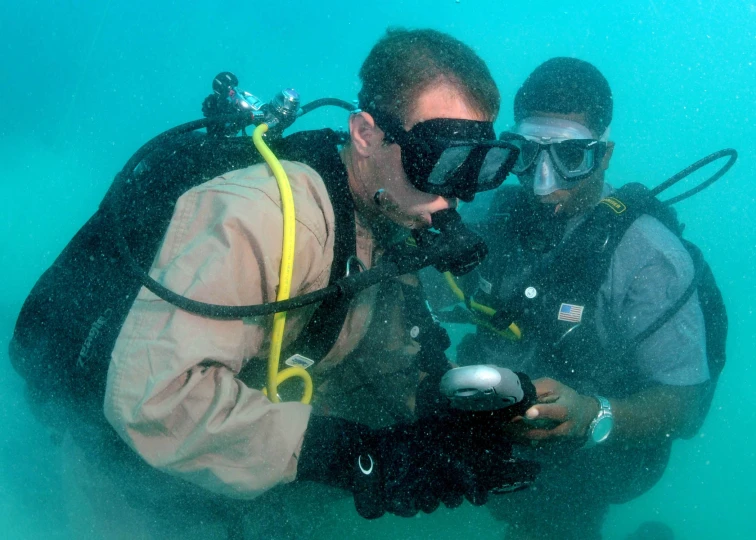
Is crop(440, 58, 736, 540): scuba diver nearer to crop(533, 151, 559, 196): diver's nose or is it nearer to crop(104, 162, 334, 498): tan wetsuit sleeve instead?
crop(533, 151, 559, 196): diver's nose

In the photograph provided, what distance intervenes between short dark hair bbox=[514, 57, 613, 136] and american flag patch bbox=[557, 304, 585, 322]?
1464mm

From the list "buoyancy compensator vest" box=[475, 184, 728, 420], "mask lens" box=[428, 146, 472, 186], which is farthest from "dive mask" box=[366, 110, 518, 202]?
"buoyancy compensator vest" box=[475, 184, 728, 420]

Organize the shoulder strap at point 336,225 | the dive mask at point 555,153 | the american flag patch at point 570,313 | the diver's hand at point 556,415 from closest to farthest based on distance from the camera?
the shoulder strap at point 336,225 → the diver's hand at point 556,415 → the dive mask at point 555,153 → the american flag patch at point 570,313

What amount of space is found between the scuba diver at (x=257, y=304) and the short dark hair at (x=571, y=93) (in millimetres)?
1632

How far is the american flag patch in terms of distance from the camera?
3762 millimetres

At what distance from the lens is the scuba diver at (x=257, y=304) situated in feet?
5.50

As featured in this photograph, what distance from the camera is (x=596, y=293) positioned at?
379cm

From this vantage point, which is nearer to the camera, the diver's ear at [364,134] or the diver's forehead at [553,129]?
the diver's ear at [364,134]

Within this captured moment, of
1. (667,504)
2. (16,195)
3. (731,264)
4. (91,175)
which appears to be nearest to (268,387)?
(667,504)

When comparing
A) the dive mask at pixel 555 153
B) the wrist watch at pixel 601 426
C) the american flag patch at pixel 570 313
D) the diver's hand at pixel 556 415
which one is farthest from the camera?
the american flag patch at pixel 570 313

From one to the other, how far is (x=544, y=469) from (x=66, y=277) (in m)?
4.26

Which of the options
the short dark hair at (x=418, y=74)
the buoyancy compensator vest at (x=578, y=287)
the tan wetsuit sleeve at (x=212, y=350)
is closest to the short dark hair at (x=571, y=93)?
the buoyancy compensator vest at (x=578, y=287)

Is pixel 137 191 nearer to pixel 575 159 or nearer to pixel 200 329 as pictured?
pixel 200 329

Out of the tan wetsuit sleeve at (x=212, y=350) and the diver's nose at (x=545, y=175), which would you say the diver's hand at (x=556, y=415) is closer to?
the tan wetsuit sleeve at (x=212, y=350)
